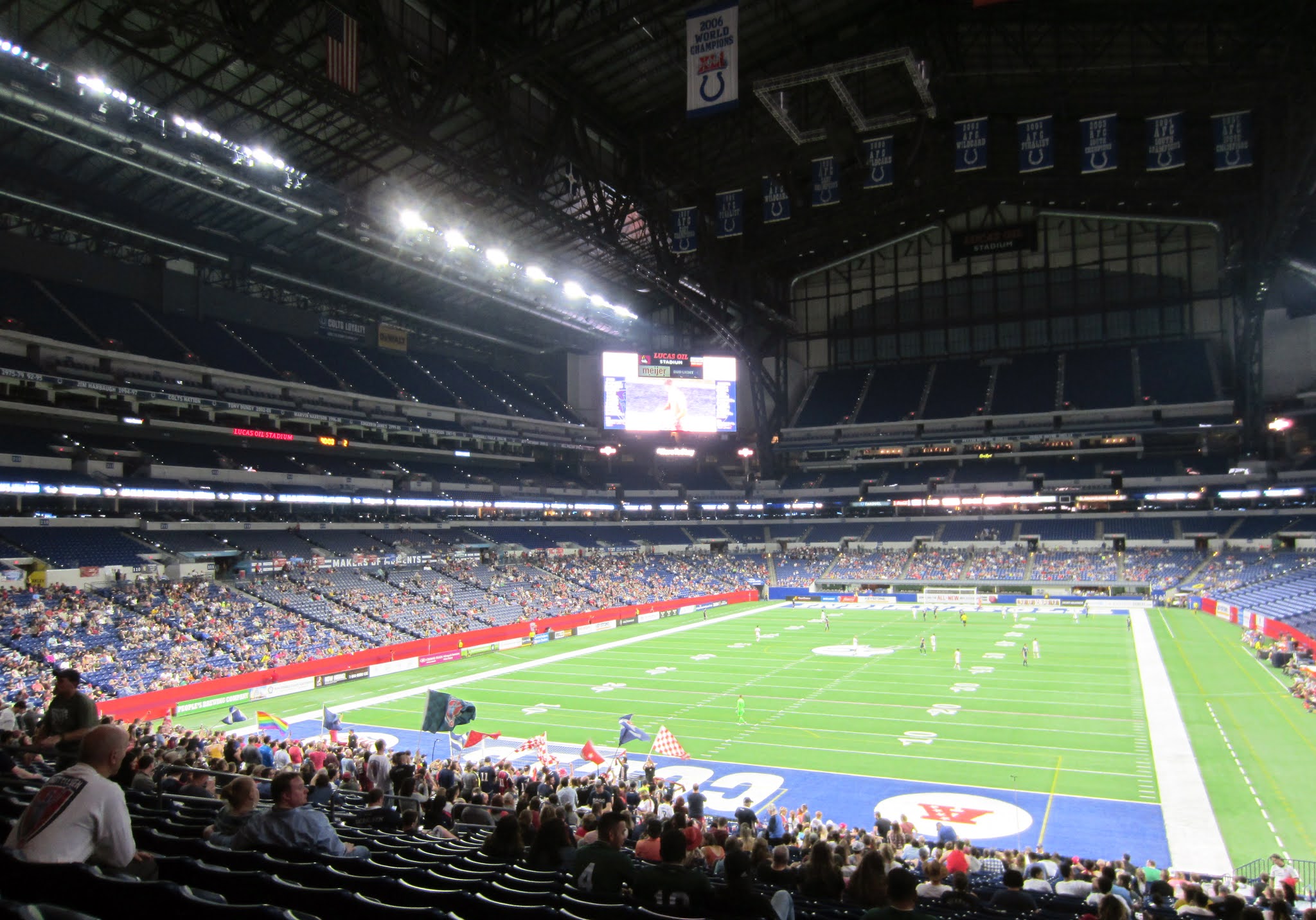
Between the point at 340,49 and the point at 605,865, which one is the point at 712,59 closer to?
the point at 340,49

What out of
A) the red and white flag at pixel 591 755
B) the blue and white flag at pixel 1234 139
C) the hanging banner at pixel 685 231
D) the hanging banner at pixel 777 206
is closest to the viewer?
the red and white flag at pixel 591 755

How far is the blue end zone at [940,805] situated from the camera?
17844 millimetres

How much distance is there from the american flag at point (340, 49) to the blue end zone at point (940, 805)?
1989 cm

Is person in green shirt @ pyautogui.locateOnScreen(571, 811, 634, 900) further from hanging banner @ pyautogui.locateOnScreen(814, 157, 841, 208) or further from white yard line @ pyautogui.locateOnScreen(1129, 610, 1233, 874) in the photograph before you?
hanging banner @ pyautogui.locateOnScreen(814, 157, 841, 208)

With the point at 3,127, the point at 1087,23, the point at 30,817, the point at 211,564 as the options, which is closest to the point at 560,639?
the point at 211,564

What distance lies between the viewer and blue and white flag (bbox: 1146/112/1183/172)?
30.1 meters

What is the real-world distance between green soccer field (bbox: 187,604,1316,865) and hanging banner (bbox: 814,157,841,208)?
827 inches

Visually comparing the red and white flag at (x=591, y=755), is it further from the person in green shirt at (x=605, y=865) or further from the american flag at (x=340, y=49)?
the american flag at (x=340, y=49)

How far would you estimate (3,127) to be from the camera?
33.1 meters

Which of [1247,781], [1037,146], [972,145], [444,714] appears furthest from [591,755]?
[1037,146]

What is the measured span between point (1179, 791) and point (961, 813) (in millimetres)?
6035

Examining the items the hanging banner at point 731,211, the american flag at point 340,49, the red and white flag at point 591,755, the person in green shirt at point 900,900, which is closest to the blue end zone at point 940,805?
the red and white flag at point 591,755

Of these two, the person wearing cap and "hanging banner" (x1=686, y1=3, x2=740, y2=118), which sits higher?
"hanging banner" (x1=686, y1=3, x2=740, y2=118)

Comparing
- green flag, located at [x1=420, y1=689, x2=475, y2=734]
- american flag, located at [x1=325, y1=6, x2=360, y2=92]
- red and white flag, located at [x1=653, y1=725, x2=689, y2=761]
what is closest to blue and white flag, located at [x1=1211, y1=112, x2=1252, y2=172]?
red and white flag, located at [x1=653, y1=725, x2=689, y2=761]
